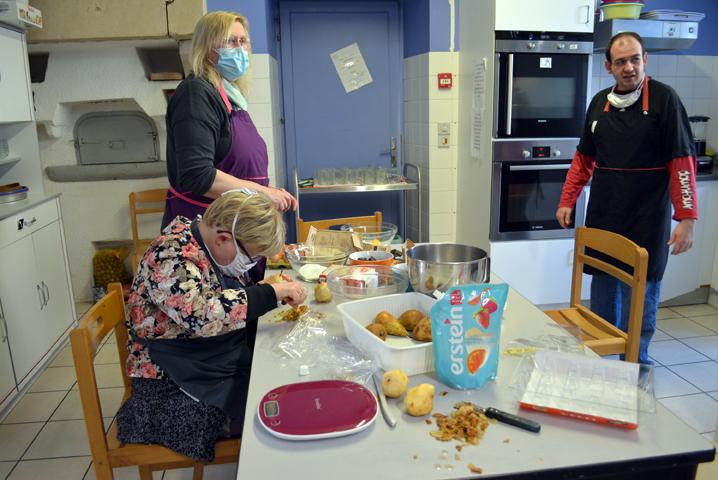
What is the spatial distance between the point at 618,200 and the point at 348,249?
117 cm

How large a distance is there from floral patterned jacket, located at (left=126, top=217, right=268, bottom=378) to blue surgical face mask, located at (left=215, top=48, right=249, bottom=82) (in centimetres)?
77

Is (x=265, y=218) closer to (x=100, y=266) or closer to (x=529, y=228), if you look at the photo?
(x=529, y=228)

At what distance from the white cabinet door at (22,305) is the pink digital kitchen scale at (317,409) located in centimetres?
205

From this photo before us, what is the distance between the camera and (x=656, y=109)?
7.26 feet

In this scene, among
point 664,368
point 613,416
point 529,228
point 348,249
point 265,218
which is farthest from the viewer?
point 529,228

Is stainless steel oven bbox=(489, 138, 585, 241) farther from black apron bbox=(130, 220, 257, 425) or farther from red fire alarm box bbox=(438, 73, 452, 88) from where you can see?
black apron bbox=(130, 220, 257, 425)

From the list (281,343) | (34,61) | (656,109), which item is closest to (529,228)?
(656,109)

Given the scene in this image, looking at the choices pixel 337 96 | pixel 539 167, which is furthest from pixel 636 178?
pixel 337 96

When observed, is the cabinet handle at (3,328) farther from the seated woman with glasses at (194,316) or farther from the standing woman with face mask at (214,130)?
the seated woman with glasses at (194,316)

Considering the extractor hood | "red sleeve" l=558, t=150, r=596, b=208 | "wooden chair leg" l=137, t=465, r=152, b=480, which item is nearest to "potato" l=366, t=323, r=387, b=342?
"wooden chair leg" l=137, t=465, r=152, b=480

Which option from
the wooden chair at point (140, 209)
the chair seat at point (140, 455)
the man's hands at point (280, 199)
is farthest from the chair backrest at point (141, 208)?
the chair seat at point (140, 455)

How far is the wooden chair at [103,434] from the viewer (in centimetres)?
128

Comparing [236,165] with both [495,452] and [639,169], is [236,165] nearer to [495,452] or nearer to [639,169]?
[495,452]

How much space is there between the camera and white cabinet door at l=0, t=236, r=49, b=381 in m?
2.58
